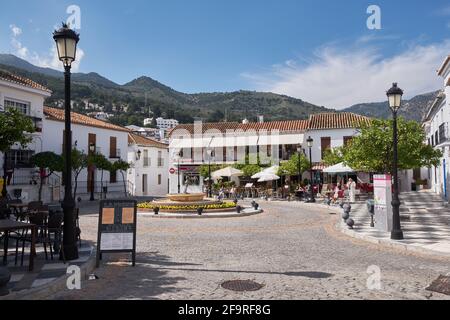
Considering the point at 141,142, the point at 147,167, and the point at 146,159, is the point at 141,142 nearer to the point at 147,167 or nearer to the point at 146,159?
the point at 146,159

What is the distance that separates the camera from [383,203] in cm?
1198

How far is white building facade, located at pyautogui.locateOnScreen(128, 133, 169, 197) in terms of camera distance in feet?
138

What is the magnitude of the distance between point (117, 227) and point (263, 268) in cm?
317

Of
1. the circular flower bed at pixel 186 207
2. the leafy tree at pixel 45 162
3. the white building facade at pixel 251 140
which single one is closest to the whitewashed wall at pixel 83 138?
the leafy tree at pixel 45 162

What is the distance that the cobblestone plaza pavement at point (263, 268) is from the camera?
5.96 metres

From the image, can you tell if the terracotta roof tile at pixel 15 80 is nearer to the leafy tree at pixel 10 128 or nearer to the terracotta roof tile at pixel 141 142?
the terracotta roof tile at pixel 141 142

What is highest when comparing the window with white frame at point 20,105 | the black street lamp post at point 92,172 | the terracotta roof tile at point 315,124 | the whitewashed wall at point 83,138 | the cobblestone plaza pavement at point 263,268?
the terracotta roof tile at point 315,124

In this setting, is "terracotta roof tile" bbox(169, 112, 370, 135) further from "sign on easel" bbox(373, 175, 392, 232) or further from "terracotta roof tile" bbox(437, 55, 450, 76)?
"sign on easel" bbox(373, 175, 392, 232)

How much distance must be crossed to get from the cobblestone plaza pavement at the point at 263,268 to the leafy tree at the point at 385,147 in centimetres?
546

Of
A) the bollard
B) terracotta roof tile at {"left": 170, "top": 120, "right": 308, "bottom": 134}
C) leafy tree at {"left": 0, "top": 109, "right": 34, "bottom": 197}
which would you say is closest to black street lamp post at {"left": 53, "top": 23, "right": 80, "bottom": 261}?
the bollard

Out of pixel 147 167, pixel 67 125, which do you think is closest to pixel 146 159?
pixel 147 167

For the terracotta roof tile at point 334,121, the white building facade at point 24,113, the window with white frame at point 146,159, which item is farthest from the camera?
the window with white frame at point 146,159

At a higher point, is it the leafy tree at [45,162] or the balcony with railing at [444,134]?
the balcony with railing at [444,134]
